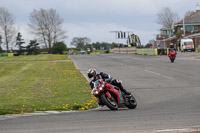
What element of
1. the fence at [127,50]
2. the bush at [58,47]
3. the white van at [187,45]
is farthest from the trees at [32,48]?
the white van at [187,45]

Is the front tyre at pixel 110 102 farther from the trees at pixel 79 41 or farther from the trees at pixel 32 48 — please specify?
the trees at pixel 79 41

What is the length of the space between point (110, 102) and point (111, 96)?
0.18m

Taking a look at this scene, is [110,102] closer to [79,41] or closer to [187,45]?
[187,45]

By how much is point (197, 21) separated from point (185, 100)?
8446cm

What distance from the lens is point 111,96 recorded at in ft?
32.4

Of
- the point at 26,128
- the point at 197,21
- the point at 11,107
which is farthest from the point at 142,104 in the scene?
the point at 197,21

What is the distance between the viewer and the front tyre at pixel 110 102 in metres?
9.64

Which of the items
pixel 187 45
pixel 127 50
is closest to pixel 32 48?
pixel 127 50

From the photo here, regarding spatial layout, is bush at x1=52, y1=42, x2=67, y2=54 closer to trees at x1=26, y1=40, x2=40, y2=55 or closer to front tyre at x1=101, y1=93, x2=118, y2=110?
trees at x1=26, y1=40, x2=40, y2=55

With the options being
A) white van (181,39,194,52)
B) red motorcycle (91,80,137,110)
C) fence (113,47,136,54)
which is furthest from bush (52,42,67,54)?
red motorcycle (91,80,137,110)

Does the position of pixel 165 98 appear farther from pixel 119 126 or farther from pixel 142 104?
pixel 119 126

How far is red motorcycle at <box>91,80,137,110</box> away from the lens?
9.58 m

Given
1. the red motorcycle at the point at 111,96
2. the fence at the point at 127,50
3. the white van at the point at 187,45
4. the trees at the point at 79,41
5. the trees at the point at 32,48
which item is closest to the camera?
the red motorcycle at the point at 111,96

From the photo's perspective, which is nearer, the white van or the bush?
the white van
